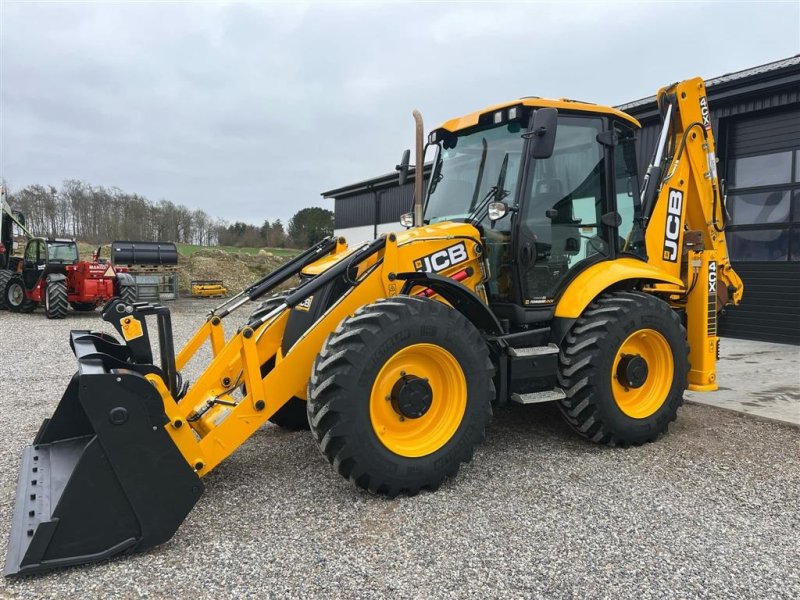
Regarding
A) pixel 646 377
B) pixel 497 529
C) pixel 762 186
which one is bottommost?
pixel 497 529

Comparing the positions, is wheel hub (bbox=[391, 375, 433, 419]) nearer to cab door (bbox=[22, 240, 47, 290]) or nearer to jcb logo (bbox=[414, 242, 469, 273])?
jcb logo (bbox=[414, 242, 469, 273])

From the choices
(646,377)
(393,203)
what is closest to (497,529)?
(646,377)

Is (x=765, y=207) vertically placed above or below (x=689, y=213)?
above

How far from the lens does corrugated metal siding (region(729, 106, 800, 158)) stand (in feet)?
30.3

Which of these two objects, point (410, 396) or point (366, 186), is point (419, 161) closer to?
point (410, 396)

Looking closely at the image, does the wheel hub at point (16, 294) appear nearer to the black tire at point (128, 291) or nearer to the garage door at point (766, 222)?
the black tire at point (128, 291)

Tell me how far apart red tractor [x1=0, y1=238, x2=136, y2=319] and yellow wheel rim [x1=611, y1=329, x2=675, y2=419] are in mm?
12758

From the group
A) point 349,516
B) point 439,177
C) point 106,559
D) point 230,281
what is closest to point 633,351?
point 439,177

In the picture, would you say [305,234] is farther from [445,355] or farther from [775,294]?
[445,355]

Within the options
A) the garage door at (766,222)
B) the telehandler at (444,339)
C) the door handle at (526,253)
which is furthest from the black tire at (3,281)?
the garage door at (766,222)

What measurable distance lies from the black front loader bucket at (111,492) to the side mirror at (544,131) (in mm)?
2846

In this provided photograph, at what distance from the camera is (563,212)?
4410 millimetres

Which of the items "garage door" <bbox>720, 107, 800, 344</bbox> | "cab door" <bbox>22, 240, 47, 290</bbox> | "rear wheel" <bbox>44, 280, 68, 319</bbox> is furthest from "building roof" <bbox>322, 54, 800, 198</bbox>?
"cab door" <bbox>22, 240, 47, 290</bbox>

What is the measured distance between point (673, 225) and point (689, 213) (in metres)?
0.43
